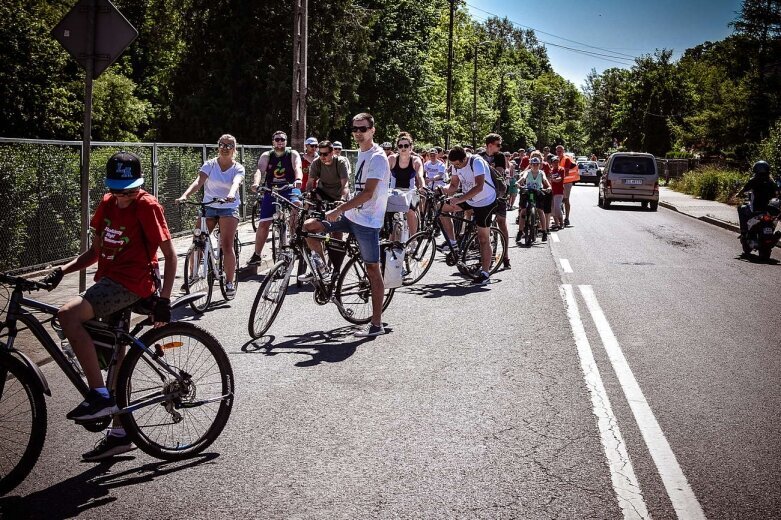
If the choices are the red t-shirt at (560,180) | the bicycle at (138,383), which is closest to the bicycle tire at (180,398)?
the bicycle at (138,383)

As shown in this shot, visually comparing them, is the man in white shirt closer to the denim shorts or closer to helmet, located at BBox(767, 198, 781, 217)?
the denim shorts

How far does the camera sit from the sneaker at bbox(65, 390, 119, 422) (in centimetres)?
428

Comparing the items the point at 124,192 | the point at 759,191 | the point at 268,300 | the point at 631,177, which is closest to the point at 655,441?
the point at 124,192

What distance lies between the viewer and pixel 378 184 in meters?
7.58

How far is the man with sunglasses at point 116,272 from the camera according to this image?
431cm

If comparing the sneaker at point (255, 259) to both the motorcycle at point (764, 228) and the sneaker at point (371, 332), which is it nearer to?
the sneaker at point (371, 332)

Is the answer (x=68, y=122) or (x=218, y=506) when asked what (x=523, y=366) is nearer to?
(x=218, y=506)

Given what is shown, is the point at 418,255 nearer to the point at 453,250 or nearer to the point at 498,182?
the point at 453,250

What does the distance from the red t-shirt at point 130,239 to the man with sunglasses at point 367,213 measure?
291cm

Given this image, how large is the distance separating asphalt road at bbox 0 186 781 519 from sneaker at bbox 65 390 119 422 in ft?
1.02

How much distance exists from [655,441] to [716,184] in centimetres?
3554

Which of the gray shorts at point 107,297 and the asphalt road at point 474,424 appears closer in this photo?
the asphalt road at point 474,424

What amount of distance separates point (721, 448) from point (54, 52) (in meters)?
28.6

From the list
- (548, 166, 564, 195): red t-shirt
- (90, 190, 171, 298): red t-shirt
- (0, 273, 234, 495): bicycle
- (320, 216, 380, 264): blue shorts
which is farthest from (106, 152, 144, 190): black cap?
(548, 166, 564, 195): red t-shirt
